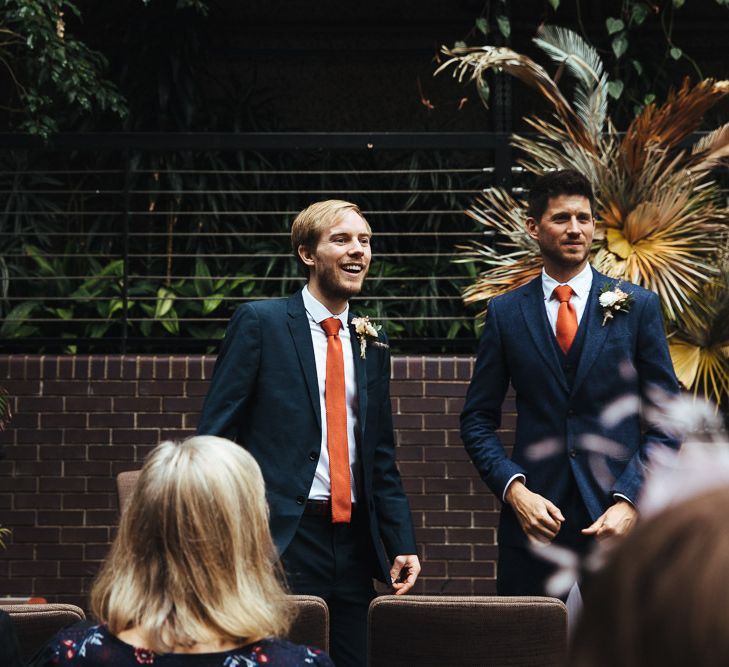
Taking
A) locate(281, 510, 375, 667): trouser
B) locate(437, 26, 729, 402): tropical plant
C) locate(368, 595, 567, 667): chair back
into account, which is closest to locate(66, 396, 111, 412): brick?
locate(437, 26, 729, 402): tropical plant

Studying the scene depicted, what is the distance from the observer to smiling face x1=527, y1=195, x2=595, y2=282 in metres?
4.31

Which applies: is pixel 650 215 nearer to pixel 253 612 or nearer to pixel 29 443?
pixel 29 443

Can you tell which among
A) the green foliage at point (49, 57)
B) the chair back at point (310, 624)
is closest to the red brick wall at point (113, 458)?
the green foliage at point (49, 57)

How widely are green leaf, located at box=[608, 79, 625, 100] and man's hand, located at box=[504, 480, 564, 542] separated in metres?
4.49

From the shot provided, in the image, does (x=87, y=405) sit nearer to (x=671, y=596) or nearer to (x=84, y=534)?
(x=84, y=534)

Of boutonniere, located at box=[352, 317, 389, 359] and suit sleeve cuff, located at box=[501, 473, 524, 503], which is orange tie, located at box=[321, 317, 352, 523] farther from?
suit sleeve cuff, located at box=[501, 473, 524, 503]

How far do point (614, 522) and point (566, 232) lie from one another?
1.02 meters

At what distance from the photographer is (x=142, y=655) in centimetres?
223

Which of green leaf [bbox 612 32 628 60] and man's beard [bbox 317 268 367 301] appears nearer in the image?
man's beard [bbox 317 268 367 301]

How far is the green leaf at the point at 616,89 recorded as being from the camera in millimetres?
8029

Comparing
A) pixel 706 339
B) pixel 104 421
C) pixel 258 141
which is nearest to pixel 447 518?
pixel 706 339

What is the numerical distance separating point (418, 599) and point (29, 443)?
4746mm

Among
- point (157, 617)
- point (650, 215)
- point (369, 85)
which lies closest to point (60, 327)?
point (369, 85)

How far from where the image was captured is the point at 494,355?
4.45 metres
